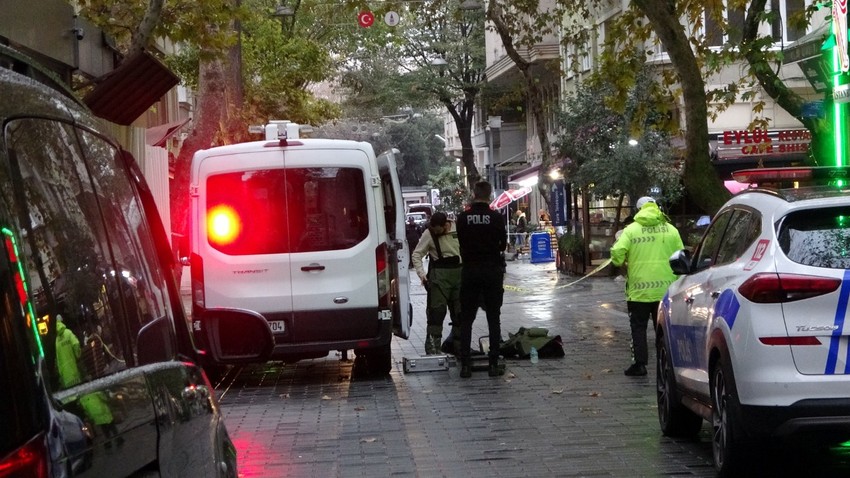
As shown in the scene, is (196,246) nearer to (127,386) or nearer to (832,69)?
(832,69)

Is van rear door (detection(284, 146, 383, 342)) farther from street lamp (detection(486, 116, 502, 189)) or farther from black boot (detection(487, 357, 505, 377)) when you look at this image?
street lamp (detection(486, 116, 502, 189))

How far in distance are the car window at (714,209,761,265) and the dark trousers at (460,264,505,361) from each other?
15.8ft

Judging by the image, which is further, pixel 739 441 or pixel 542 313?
pixel 542 313

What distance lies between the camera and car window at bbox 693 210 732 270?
850cm

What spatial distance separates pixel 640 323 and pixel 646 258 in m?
0.66

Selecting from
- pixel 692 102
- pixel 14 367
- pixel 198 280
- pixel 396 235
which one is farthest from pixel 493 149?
pixel 14 367

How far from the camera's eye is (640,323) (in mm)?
12766

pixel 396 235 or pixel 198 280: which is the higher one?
pixel 396 235

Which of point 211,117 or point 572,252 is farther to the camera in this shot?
point 572,252

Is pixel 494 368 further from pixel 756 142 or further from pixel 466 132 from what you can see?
pixel 466 132

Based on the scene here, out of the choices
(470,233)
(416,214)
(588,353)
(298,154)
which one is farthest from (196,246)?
(416,214)

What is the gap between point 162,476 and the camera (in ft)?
10.1

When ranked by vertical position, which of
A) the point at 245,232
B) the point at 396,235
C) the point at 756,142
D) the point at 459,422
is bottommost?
the point at 459,422

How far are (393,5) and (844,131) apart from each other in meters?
7.18
